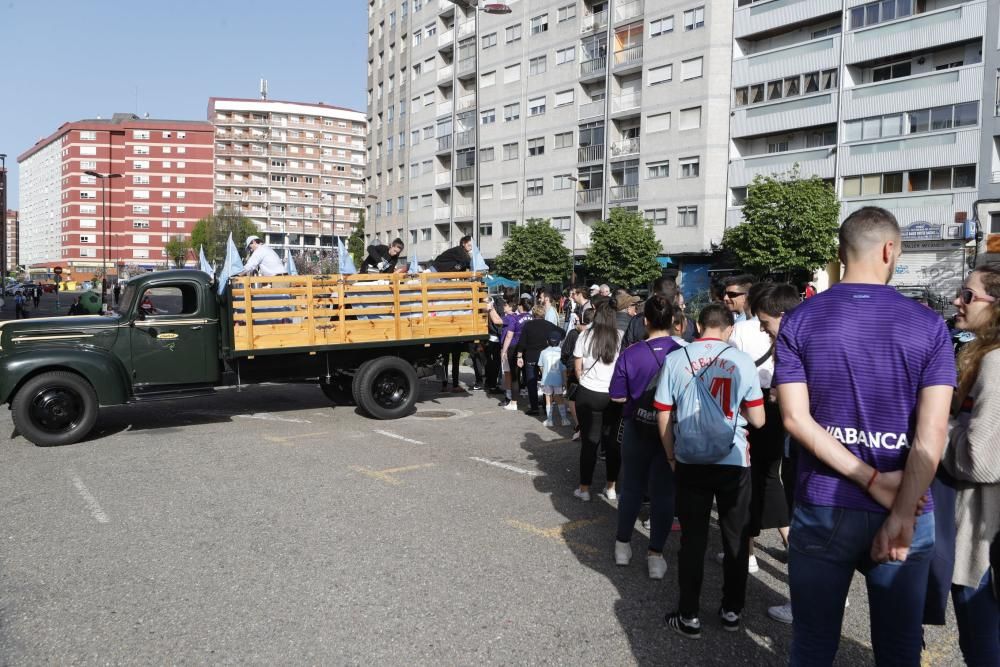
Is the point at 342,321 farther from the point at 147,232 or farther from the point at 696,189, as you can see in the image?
the point at 147,232

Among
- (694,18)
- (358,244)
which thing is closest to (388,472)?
(694,18)

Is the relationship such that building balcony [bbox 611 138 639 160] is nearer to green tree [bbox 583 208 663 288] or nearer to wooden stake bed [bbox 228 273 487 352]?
green tree [bbox 583 208 663 288]

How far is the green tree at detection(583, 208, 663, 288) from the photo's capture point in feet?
128

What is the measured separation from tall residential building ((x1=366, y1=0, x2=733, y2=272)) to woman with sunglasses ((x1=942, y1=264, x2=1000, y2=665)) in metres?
29.4

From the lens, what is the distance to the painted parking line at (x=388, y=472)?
7.20 metres

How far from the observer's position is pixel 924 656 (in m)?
3.84

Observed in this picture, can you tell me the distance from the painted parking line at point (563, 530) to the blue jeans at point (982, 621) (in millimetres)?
2651

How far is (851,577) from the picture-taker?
2457 millimetres

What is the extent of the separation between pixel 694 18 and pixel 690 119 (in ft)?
17.1

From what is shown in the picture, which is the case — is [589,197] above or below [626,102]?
below

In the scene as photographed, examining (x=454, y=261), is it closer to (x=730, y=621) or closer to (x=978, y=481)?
(x=730, y=621)

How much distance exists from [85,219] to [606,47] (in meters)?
98.2

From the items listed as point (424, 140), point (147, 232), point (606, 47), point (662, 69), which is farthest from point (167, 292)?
point (147, 232)

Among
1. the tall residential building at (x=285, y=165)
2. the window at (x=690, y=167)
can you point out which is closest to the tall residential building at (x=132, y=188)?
the tall residential building at (x=285, y=165)
